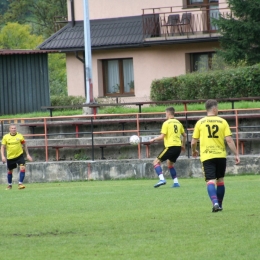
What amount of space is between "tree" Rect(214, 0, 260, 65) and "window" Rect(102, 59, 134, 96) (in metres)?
7.65

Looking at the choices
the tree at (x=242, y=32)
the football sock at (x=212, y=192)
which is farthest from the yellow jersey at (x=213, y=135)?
the tree at (x=242, y=32)

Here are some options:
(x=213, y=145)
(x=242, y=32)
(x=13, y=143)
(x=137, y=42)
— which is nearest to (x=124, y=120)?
(x=13, y=143)

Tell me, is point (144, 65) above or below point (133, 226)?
above

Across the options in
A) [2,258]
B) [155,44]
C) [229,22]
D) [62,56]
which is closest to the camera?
[2,258]

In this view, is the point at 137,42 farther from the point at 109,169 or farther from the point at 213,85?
the point at 109,169

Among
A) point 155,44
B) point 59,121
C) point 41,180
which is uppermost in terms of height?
point 155,44

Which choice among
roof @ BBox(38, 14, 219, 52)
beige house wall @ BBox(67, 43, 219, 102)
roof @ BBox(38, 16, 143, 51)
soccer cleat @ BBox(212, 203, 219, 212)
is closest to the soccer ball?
roof @ BBox(38, 14, 219, 52)

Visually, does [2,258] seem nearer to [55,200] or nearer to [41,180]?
[55,200]

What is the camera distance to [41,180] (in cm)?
2706

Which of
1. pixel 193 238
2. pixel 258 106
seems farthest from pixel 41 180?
pixel 193 238

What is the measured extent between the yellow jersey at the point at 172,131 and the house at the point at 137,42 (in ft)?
53.8

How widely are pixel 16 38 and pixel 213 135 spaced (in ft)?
152

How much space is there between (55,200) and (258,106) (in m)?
11.1

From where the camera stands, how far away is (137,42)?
126 feet
